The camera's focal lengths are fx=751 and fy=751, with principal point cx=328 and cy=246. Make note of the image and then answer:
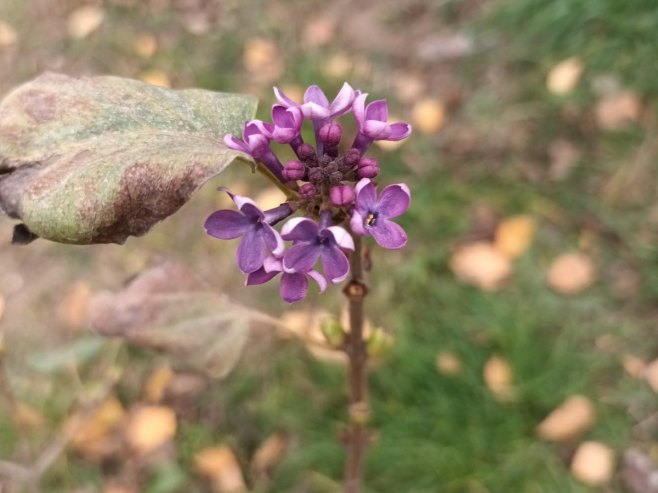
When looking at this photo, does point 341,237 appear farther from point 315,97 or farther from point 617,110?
point 617,110

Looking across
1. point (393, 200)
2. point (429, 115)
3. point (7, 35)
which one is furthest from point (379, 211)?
point (7, 35)

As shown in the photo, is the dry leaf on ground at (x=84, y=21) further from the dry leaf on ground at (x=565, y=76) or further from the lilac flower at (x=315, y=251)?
the lilac flower at (x=315, y=251)

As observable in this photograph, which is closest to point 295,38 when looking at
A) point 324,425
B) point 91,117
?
point 324,425

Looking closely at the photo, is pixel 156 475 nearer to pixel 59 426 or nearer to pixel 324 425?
pixel 59 426

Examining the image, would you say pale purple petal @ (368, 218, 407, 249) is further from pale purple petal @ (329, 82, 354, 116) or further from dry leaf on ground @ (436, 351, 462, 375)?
dry leaf on ground @ (436, 351, 462, 375)

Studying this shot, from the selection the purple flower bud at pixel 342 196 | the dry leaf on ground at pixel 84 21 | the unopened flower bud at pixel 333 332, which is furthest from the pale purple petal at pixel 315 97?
the dry leaf on ground at pixel 84 21

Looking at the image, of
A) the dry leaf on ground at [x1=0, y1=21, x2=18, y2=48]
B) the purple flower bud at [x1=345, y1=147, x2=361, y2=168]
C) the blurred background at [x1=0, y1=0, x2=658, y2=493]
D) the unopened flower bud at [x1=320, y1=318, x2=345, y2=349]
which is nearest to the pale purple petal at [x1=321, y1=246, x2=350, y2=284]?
the purple flower bud at [x1=345, y1=147, x2=361, y2=168]
